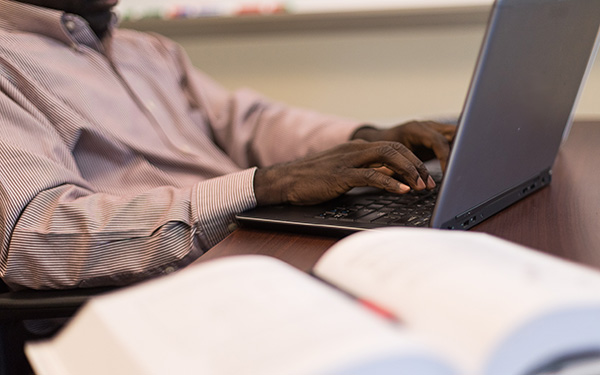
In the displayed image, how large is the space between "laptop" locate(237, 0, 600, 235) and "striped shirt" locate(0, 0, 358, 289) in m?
0.13

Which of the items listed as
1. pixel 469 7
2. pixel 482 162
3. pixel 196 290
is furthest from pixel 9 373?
pixel 469 7

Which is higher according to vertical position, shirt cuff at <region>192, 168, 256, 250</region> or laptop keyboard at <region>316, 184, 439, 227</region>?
laptop keyboard at <region>316, 184, 439, 227</region>

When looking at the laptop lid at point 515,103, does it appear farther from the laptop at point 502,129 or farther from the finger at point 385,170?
the finger at point 385,170

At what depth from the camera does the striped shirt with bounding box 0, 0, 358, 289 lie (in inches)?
33.2

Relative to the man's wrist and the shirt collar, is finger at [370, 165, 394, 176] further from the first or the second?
the shirt collar

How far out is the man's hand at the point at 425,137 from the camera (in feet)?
3.28

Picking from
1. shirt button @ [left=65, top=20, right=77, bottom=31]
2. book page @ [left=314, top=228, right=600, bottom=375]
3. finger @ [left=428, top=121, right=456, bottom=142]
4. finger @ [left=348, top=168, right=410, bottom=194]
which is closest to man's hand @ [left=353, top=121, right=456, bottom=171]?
finger @ [left=428, top=121, right=456, bottom=142]

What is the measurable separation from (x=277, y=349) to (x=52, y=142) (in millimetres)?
747

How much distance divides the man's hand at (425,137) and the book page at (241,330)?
2.00 feet

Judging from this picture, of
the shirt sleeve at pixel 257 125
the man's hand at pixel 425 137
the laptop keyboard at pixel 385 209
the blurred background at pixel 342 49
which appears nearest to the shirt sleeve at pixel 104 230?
the laptop keyboard at pixel 385 209

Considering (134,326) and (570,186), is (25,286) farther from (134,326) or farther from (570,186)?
(570,186)

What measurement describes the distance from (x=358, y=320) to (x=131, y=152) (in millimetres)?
882

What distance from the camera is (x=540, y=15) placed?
0.65 m

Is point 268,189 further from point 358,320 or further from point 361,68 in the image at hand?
point 361,68
